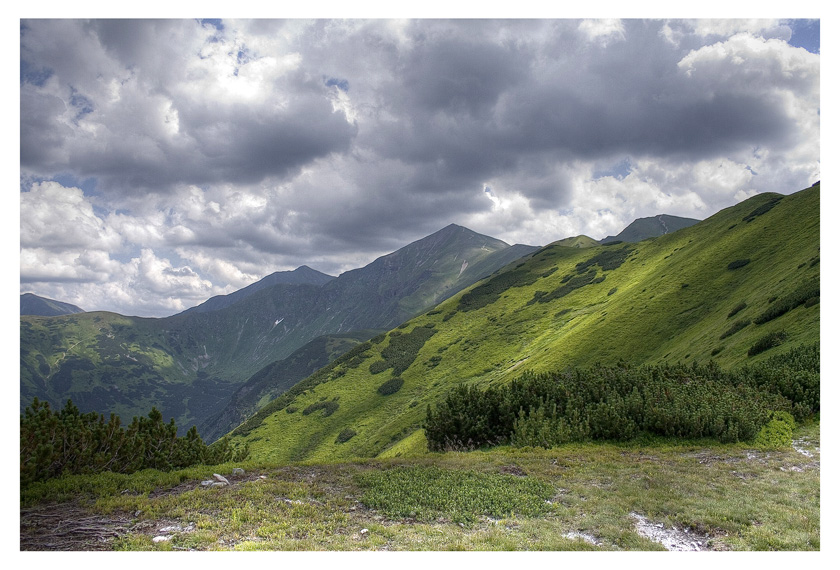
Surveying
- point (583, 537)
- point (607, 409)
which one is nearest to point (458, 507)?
point (583, 537)

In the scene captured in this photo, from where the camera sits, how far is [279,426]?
91.4 metres

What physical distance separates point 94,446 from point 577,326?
7008cm

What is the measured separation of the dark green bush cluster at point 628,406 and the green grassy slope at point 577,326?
6224mm

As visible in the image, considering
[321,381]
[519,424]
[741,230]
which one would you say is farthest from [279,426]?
[741,230]

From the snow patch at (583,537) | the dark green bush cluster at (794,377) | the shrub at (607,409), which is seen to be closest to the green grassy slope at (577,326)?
the dark green bush cluster at (794,377)

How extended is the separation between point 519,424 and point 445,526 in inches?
395

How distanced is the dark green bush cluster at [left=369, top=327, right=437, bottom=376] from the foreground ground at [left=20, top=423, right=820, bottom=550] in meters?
84.9

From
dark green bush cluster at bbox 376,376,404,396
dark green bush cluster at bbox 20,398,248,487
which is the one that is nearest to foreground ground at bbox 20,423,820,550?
dark green bush cluster at bbox 20,398,248,487

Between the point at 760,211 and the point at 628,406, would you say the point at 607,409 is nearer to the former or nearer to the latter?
the point at 628,406

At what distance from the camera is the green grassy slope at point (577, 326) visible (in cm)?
4406

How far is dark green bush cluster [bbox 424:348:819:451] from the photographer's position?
59.9ft

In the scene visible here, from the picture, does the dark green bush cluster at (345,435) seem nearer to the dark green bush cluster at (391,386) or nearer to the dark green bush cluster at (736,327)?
the dark green bush cluster at (391,386)

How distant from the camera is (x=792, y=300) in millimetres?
31141

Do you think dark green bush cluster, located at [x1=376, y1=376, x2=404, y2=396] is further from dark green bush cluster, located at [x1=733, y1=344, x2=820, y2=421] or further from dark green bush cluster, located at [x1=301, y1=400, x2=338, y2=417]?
dark green bush cluster, located at [x1=733, y1=344, x2=820, y2=421]
